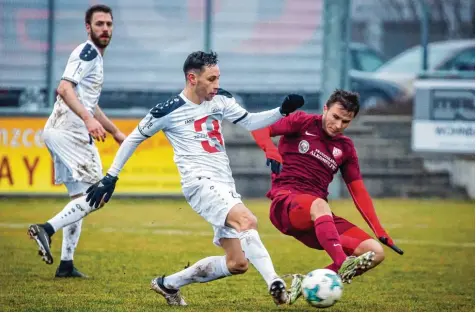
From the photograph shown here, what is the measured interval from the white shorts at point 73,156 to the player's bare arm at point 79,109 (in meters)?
0.39

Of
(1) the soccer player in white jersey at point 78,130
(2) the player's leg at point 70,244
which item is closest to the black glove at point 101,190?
(1) the soccer player in white jersey at point 78,130

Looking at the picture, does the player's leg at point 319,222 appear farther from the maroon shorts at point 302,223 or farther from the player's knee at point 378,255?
the player's knee at point 378,255

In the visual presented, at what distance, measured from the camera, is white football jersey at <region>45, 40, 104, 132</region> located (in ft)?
30.3

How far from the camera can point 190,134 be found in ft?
25.4

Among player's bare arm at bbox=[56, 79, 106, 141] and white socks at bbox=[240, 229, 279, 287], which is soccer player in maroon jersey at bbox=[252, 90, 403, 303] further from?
player's bare arm at bbox=[56, 79, 106, 141]

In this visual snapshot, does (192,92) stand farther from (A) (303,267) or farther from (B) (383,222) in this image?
(B) (383,222)

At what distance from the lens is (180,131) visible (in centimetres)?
775

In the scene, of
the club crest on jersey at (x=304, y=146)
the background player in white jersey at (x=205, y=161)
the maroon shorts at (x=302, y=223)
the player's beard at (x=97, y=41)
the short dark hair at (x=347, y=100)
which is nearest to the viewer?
the background player in white jersey at (x=205, y=161)

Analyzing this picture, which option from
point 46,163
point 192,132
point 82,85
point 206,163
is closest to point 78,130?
point 82,85

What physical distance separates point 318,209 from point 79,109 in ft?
7.20

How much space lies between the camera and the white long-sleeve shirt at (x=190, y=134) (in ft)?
25.2

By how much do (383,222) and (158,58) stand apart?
19.5 feet

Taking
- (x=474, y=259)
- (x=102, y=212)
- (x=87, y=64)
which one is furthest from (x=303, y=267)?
(x=102, y=212)

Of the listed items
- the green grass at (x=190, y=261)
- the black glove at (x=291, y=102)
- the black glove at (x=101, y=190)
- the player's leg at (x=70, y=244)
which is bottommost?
the green grass at (x=190, y=261)
